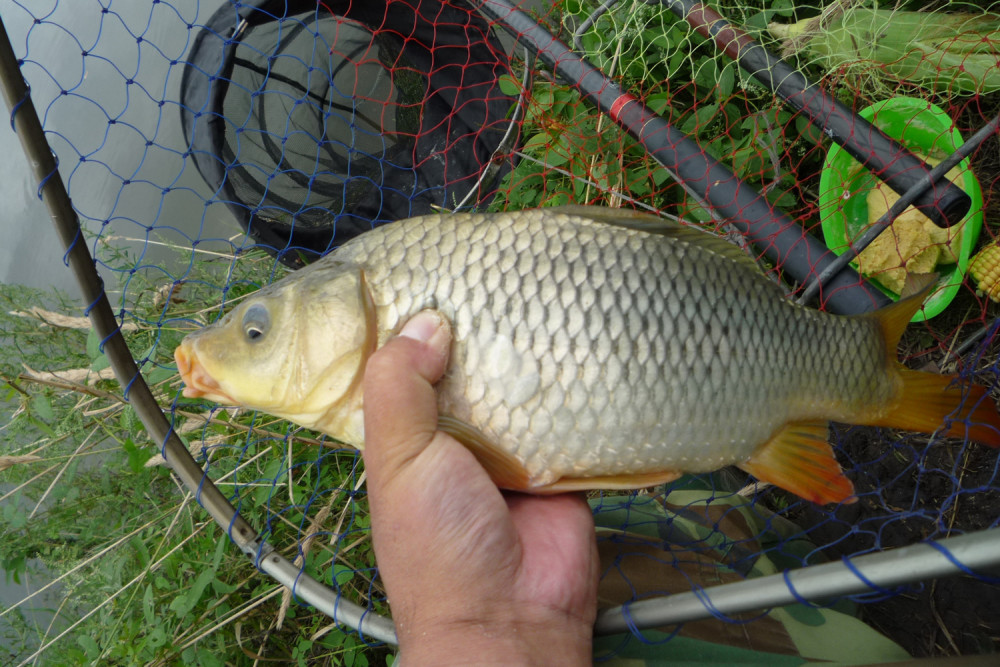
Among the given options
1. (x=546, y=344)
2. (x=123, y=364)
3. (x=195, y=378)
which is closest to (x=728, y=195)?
(x=546, y=344)

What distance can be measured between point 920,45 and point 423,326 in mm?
1885

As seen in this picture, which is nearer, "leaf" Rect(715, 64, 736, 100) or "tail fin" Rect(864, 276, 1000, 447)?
"tail fin" Rect(864, 276, 1000, 447)

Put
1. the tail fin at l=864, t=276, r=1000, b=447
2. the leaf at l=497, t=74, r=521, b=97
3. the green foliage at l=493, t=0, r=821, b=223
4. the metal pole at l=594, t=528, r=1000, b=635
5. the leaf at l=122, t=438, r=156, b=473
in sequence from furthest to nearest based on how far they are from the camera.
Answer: the leaf at l=497, t=74, r=521, b=97, the green foliage at l=493, t=0, r=821, b=223, the leaf at l=122, t=438, r=156, b=473, the tail fin at l=864, t=276, r=1000, b=447, the metal pole at l=594, t=528, r=1000, b=635

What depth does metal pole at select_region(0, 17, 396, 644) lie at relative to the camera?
42.6 inches

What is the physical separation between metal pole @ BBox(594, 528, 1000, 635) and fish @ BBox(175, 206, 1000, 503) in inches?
10.1

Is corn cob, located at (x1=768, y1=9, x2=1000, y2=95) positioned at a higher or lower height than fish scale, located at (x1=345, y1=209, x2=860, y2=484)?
higher

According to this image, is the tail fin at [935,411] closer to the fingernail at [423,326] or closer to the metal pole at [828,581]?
the metal pole at [828,581]

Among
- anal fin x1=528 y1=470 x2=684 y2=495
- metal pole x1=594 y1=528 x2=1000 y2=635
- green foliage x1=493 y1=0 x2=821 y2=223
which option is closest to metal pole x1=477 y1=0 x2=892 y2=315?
green foliage x1=493 y1=0 x2=821 y2=223

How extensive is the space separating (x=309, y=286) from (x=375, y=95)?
1789mm

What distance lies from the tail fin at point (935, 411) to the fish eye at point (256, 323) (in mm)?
1347

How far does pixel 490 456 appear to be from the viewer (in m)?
1.13

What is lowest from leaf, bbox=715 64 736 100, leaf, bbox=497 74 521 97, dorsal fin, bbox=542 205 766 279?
dorsal fin, bbox=542 205 766 279

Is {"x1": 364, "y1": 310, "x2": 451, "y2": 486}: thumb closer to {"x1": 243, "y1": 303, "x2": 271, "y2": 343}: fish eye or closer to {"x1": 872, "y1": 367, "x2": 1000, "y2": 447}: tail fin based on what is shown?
{"x1": 243, "y1": 303, "x2": 271, "y2": 343}: fish eye

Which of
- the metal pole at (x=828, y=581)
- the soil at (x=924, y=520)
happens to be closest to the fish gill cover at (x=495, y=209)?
the soil at (x=924, y=520)
